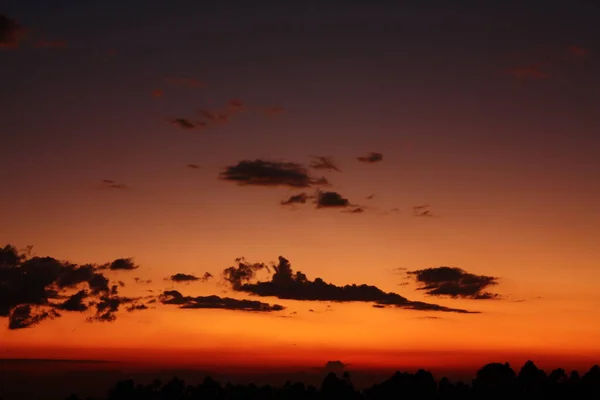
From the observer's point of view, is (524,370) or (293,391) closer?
(524,370)

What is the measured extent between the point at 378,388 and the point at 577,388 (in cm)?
4645

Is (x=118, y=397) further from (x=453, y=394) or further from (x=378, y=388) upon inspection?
(x=453, y=394)

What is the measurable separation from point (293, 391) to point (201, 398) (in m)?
22.7

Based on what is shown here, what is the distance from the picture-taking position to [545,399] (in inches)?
6156

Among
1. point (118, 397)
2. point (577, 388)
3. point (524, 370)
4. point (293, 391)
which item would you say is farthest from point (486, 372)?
point (118, 397)

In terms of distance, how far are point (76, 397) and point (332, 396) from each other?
60760 millimetres

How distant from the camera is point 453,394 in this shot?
166 m

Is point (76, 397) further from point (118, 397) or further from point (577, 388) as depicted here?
point (577, 388)

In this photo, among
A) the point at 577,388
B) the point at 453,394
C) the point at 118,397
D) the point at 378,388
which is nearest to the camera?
the point at 577,388

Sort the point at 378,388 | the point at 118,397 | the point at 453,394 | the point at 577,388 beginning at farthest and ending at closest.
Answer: the point at 118,397 → the point at 378,388 → the point at 453,394 → the point at 577,388

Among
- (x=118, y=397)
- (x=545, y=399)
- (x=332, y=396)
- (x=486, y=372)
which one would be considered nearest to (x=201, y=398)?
(x=118, y=397)

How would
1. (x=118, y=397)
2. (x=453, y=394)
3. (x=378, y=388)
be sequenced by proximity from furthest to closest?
(x=118, y=397), (x=378, y=388), (x=453, y=394)

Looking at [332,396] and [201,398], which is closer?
[332,396]

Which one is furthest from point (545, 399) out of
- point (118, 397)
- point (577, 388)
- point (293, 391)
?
point (118, 397)
